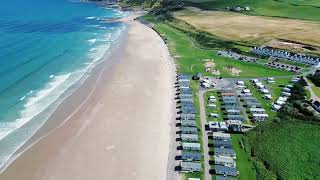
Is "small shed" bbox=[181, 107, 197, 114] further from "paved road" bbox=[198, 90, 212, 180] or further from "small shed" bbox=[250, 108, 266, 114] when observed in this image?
"small shed" bbox=[250, 108, 266, 114]

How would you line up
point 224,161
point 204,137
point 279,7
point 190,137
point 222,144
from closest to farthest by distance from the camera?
1. point 224,161
2. point 222,144
3. point 190,137
4. point 204,137
5. point 279,7

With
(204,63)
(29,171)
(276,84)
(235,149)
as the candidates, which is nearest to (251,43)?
(204,63)

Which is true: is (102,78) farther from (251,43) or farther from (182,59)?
(251,43)

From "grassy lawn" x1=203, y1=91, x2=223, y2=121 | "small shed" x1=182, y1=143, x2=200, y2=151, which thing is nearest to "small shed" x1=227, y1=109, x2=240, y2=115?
"grassy lawn" x1=203, y1=91, x2=223, y2=121

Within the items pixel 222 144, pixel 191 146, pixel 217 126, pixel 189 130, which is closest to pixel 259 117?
pixel 217 126

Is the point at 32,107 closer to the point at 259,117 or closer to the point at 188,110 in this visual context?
the point at 188,110

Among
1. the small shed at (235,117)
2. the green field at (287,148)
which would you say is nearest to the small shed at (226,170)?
the green field at (287,148)

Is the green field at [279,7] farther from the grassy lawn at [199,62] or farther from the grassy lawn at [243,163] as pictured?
the grassy lawn at [243,163]
